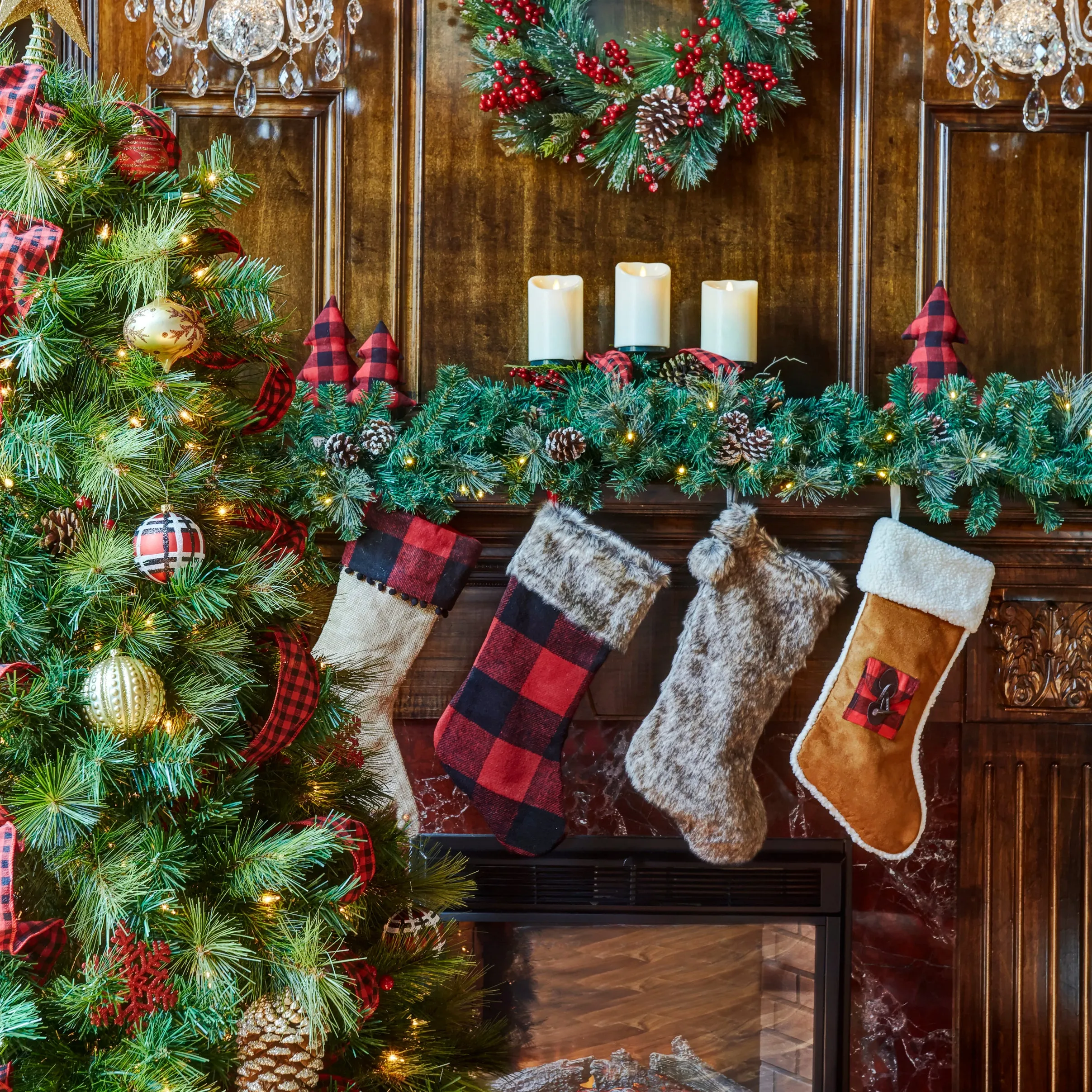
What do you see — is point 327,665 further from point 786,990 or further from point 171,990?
point 786,990

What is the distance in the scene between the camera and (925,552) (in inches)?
65.2

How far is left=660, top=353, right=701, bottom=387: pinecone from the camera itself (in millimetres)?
1676

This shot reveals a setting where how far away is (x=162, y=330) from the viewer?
971 mm

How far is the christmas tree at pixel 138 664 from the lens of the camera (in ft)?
3.11

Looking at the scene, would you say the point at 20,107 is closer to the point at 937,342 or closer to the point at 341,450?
the point at 341,450

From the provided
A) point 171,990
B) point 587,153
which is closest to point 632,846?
point 171,990

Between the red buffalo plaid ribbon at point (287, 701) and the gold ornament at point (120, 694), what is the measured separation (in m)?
A: 0.15

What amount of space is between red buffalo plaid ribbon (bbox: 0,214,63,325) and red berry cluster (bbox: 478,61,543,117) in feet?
3.50

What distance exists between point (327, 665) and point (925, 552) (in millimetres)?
1009

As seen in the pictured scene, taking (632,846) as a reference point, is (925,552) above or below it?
above

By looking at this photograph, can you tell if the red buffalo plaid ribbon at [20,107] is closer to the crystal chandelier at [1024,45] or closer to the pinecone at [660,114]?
the pinecone at [660,114]

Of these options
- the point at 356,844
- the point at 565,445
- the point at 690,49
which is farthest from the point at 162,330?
the point at 690,49

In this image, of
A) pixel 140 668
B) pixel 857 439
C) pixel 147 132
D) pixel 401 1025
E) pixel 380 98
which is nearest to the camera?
pixel 140 668

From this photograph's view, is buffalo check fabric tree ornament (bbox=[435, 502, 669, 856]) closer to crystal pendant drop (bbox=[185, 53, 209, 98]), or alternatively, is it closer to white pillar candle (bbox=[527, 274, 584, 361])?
white pillar candle (bbox=[527, 274, 584, 361])
